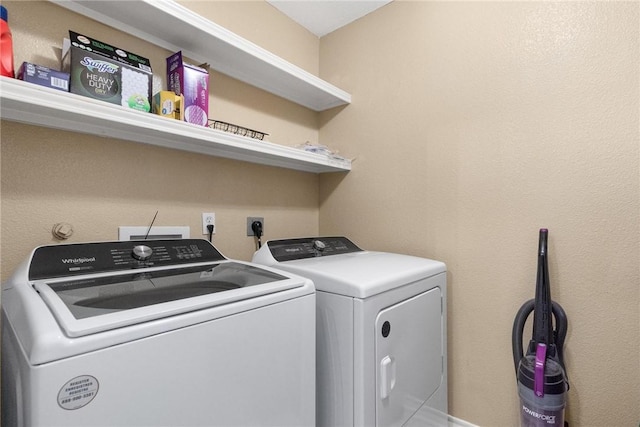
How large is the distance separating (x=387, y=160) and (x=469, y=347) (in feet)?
3.58

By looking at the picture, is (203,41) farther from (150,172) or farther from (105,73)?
(150,172)

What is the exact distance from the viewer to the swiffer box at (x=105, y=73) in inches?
Result: 40.9

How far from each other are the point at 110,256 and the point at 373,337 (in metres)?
0.93

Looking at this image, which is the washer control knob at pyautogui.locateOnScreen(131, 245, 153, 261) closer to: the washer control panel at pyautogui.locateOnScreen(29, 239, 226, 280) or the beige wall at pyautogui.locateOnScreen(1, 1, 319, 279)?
the washer control panel at pyautogui.locateOnScreen(29, 239, 226, 280)

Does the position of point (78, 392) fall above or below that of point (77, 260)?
below

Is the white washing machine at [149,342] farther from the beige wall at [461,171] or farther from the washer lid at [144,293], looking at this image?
the beige wall at [461,171]

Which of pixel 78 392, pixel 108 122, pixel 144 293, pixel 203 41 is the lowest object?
pixel 78 392

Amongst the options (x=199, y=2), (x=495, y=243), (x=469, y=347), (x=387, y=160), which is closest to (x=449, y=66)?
(x=387, y=160)

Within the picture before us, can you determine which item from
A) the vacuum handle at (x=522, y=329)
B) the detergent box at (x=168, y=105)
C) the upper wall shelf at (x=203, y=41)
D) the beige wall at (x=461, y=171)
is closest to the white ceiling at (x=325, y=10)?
the beige wall at (x=461, y=171)

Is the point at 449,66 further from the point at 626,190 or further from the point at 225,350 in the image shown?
the point at 225,350

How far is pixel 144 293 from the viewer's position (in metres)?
0.81

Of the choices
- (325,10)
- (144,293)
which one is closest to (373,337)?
(144,293)

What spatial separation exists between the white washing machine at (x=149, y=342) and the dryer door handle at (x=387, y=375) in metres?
0.26

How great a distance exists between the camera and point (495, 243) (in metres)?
1.47
